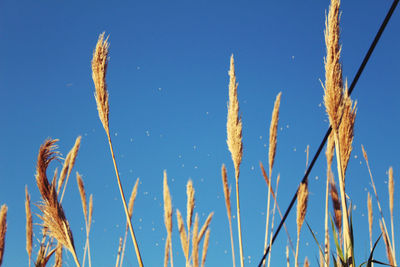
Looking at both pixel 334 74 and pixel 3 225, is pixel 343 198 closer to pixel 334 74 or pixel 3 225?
pixel 334 74

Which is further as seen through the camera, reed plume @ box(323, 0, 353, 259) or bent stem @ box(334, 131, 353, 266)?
reed plume @ box(323, 0, 353, 259)

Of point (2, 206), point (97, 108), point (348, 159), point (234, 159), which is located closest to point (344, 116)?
point (348, 159)

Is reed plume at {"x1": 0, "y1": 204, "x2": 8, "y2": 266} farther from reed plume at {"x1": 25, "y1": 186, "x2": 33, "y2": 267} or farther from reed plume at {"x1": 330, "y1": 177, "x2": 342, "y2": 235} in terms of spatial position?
reed plume at {"x1": 330, "y1": 177, "x2": 342, "y2": 235}

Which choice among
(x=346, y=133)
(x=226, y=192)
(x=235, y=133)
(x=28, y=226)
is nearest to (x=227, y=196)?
(x=226, y=192)

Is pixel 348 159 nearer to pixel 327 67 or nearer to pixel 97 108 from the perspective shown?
pixel 327 67

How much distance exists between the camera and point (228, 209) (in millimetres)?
2656

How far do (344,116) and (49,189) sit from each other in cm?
117

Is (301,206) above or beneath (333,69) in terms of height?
beneath

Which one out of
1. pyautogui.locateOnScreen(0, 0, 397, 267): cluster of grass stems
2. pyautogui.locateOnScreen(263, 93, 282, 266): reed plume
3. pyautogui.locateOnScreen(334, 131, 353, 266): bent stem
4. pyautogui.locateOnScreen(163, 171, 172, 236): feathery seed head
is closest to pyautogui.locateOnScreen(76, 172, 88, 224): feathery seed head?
pyautogui.locateOnScreen(0, 0, 397, 267): cluster of grass stems

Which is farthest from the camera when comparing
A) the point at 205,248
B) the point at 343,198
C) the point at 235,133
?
the point at 205,248

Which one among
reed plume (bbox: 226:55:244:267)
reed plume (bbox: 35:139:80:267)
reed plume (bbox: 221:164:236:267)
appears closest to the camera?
reed plume (bbox: 35:139:80:267)

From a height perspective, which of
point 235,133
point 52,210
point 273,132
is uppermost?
point 273,132

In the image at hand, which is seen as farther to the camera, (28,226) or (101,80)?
(28,226)

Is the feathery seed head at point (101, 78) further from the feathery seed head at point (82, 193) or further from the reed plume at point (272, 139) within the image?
the feathery seed head at point (82, 193)
